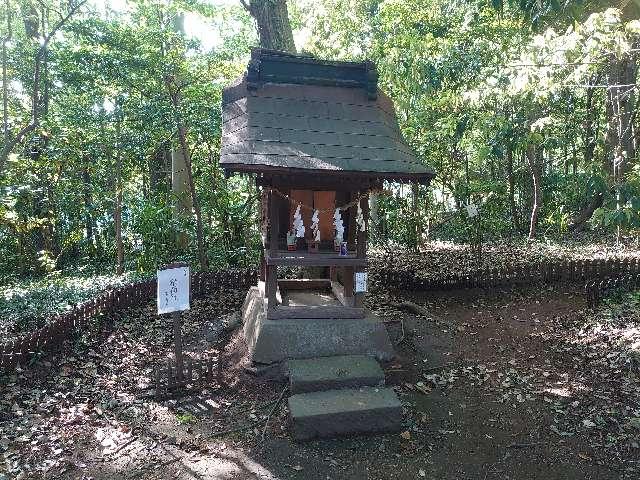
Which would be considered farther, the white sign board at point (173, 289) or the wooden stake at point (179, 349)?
the wooden stake at point (179, 349)

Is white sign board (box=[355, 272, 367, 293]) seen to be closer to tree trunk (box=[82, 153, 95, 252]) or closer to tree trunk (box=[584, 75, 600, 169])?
tree trunk (box=[82, 153, 95, 252])

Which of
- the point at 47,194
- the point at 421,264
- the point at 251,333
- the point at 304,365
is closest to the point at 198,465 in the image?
the point at 304,365

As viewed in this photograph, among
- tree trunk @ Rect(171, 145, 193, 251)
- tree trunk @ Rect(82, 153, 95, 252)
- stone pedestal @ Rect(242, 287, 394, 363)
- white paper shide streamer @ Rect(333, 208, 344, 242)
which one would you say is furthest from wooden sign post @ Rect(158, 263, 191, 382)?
tree trunk @ Rect(82, 153, 95, 252)

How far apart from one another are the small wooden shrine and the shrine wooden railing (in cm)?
287

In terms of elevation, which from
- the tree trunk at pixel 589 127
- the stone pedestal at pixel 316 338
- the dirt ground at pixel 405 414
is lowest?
the dirt ground at pixel 405 414

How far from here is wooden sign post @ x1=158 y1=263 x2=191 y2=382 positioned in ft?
18.2

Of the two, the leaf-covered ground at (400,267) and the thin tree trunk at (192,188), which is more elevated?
the thin tree trunk at (192,188)

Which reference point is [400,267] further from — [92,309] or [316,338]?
[92,309]

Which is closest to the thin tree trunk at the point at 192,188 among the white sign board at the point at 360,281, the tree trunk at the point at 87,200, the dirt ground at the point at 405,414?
the dirt ground at the point at 405,414

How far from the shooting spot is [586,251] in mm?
12227

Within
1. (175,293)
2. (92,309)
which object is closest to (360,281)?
(175,293)

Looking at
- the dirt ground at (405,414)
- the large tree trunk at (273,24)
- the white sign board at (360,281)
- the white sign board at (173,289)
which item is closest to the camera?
the dirt ground at (405,414)

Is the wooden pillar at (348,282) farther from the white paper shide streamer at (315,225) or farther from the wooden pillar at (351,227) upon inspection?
the white paper shide streamer at (315,225)

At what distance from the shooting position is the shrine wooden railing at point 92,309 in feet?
19.7
